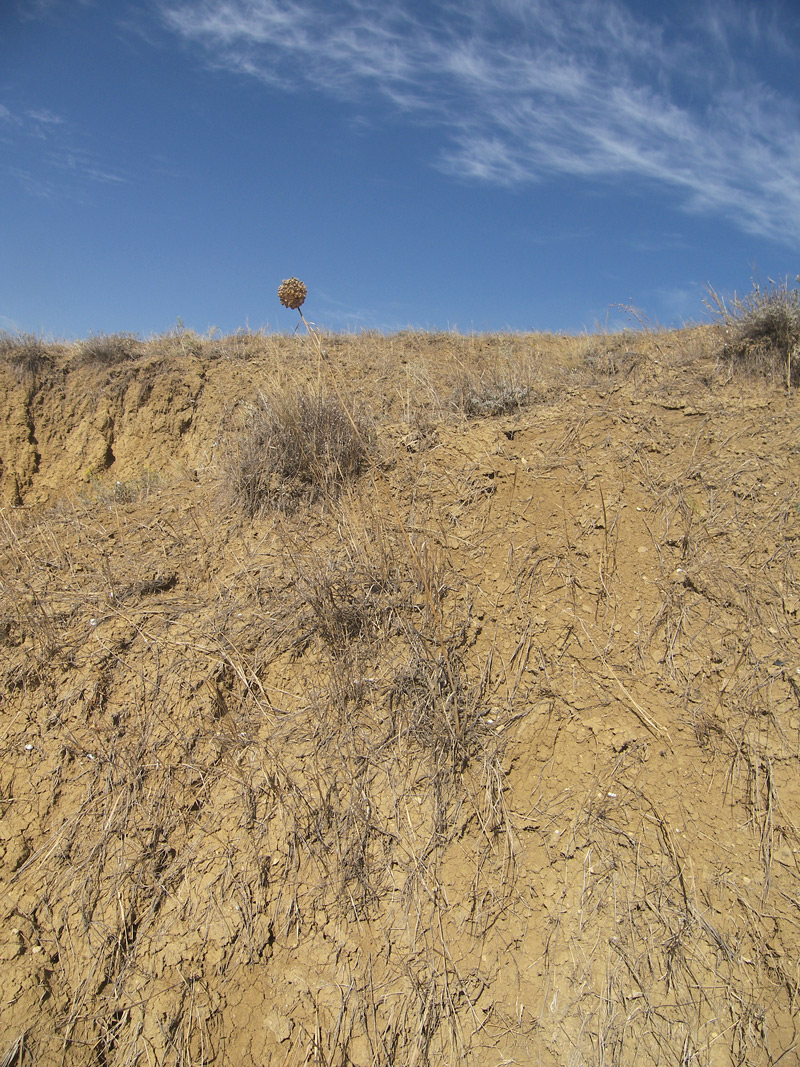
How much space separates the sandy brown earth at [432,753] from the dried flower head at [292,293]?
76 cm

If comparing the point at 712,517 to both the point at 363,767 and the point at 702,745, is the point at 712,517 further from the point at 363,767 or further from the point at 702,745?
the point at 363,767

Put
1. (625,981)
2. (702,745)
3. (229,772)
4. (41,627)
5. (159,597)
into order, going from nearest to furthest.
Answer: (625,981) < (702,745) < (229,772) < (41,627) < (159,597)

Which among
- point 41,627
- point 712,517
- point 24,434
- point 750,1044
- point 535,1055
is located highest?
point 24,434

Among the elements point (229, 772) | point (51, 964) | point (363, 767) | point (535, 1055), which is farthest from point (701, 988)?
point (51, 964)

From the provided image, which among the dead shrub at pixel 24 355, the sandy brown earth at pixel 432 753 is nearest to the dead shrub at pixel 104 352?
the dead shrub at pixel 24 355

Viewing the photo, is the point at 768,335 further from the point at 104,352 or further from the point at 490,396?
the point at 104,352

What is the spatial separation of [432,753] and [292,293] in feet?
8.80

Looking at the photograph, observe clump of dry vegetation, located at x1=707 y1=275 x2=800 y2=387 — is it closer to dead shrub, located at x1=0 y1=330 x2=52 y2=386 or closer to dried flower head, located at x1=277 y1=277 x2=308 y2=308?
dried flower head, located at x1=277 y1=277 x2=308 y2=308

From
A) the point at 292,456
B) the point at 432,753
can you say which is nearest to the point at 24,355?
the point at 292,456

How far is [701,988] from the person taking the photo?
→ 273 centimetres

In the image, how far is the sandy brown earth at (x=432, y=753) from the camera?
2.86 m

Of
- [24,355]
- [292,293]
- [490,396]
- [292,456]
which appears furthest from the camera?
[24,355]

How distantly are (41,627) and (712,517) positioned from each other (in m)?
4.87

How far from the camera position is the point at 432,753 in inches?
138
